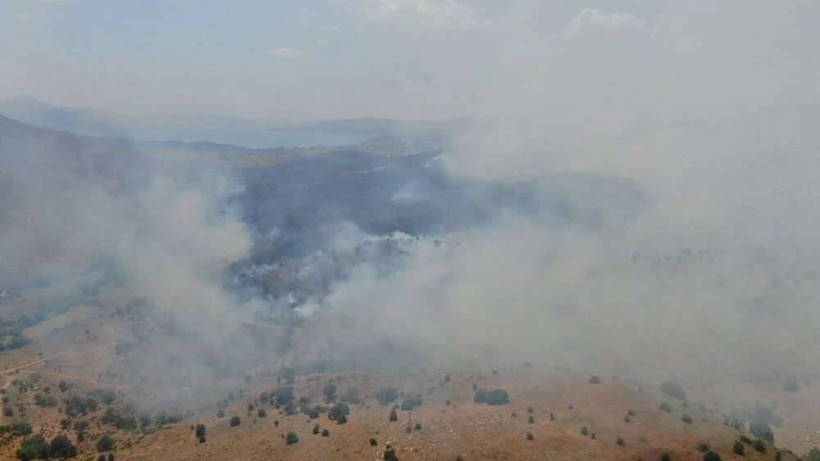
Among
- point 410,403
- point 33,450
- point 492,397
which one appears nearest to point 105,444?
point 33,450

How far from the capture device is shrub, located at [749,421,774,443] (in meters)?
42.5

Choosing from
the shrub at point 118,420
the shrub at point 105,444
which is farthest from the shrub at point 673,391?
the shrub at point 118,420

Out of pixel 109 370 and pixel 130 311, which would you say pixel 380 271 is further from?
pixel 109 370

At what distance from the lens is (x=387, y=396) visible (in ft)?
161

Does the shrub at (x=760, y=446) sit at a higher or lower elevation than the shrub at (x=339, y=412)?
higher

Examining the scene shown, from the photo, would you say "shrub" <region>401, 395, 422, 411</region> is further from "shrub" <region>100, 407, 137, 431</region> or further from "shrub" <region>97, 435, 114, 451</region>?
"shrub" <region>100, 407, 137, 431</region>

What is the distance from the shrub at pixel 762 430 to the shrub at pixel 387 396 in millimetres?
25019

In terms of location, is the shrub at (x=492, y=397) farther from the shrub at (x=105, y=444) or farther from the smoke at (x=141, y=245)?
the shrub at (x=105, y=444)

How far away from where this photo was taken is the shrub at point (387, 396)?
48594mm

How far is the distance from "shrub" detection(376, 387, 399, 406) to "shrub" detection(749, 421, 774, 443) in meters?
25.0

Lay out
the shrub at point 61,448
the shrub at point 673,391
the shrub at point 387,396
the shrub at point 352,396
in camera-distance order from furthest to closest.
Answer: the shrub at point 352,396
the shrub at point 673,391
the shrub at point 387,396
the shrub at point 61,448

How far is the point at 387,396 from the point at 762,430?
88.7 ft

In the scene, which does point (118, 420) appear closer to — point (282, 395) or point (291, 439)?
point (282, 395)

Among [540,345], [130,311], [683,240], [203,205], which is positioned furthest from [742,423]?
[203,205]
